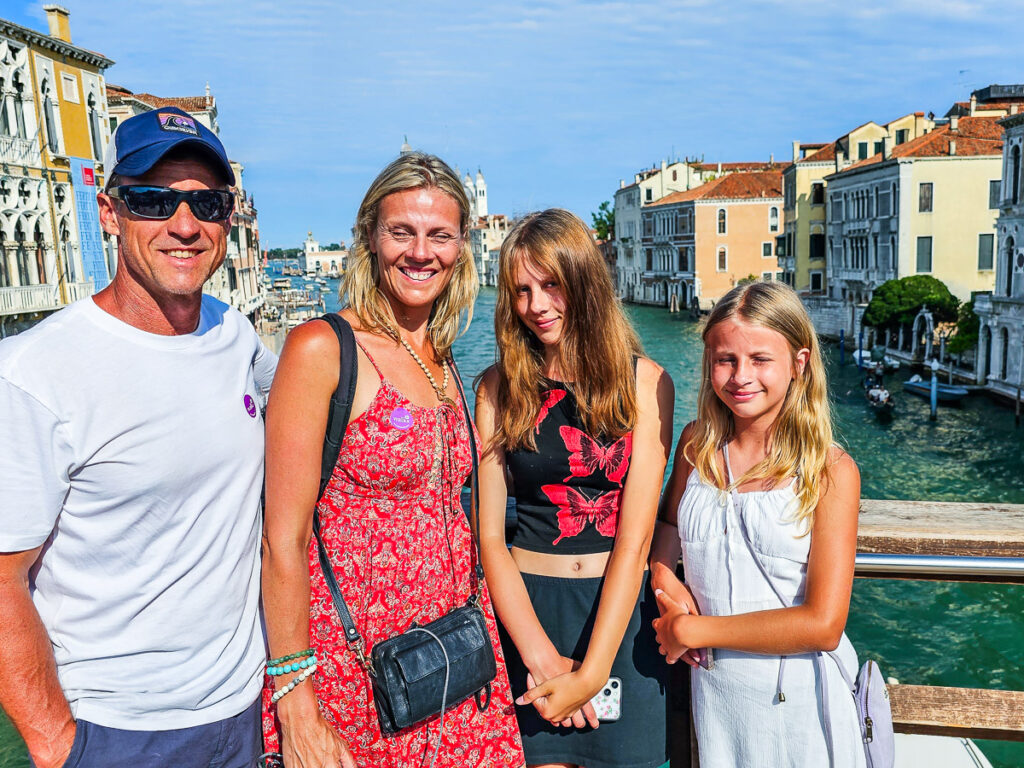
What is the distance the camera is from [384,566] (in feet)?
5.28

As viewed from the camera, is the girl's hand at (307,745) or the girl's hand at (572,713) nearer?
the girl's hand at (307,745)

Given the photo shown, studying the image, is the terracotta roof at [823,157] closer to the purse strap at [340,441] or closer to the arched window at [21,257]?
the arched window at [21,257]

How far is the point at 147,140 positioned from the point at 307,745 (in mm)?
1094

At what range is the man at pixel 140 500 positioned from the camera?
1251 millimetres

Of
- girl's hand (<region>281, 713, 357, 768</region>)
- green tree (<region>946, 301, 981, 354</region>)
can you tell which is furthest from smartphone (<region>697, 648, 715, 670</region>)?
green tree (<region>946, 301, 981, 354</region>)

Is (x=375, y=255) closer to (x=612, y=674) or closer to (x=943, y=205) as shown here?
(x=612, y=674)

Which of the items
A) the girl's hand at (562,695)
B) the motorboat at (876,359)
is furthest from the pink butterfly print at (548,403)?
the motorboat at (876,359)

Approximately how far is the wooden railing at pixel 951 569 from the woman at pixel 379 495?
0.62 meters

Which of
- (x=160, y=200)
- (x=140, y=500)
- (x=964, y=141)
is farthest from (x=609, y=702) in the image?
(x=964, y=141)

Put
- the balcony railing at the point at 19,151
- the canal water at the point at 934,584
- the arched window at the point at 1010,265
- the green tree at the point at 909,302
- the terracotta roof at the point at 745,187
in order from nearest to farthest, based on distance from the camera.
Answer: the canal water at the point at 934,584, the balcony railing at the point at 19,151, the arched window at the point at 1010,265, the green tree at the point at 909,302, the terracotta roof at the point at 745,187

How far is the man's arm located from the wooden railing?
1175 mm

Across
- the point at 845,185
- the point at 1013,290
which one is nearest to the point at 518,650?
the point at 1013,290

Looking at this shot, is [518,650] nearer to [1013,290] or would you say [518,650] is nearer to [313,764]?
[313,764]

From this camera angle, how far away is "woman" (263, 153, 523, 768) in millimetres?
1518
